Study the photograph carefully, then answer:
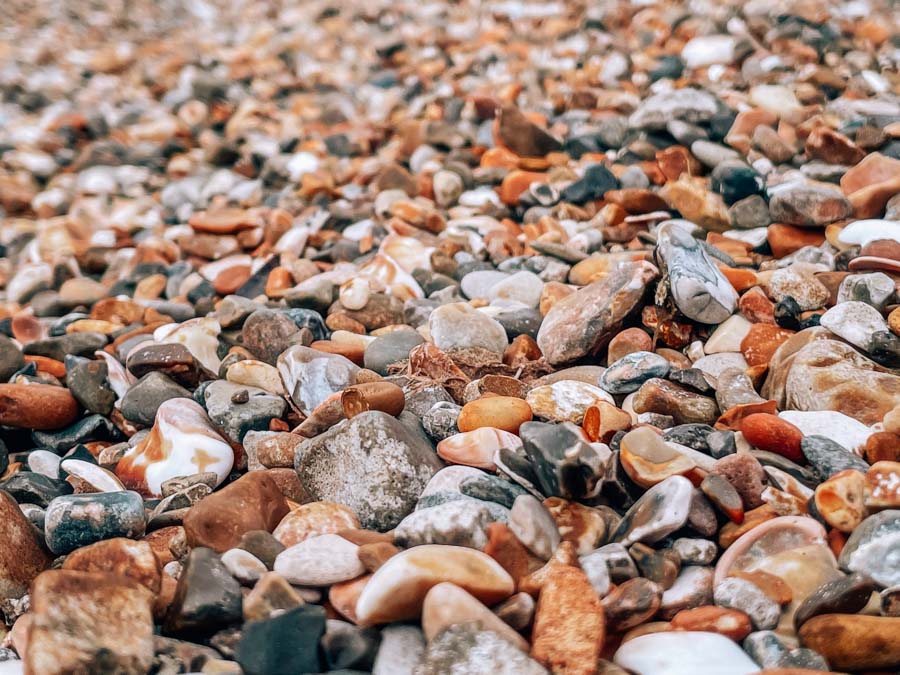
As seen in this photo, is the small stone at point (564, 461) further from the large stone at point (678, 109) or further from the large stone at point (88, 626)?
the large stone at point (678, 109)

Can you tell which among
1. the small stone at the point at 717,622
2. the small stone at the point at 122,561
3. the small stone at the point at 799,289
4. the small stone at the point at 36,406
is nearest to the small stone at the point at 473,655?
the small stone at the point at 717,622

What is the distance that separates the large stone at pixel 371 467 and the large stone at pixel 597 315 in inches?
30.7

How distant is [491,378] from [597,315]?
48 cm

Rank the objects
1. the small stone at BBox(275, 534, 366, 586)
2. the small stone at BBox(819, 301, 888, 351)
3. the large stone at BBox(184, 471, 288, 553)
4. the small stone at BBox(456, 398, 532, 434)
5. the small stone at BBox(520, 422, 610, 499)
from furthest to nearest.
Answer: the small stone at BBox(819, 301, 888, 351), the small stone at BBox(456, 398, 532, 434), the large stone at BBox(184, 471, 288, 553), the small stone at BBox(520, 422, 610, 499), the small stone at BBox(275, 534, 366, 586)

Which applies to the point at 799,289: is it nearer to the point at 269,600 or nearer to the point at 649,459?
the point at 649,459

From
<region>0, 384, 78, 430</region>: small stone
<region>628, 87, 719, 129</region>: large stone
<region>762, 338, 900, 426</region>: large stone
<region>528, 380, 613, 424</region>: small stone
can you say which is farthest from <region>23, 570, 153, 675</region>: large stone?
<region>628, 87, 719, 129</region>: large stone

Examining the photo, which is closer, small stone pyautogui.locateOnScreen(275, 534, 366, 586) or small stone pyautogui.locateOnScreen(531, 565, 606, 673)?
small stone pyautogui.locateOnScreen(531, 565, 606, 673)

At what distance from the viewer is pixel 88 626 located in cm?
170

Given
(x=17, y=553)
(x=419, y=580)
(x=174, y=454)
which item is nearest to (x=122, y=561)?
(x=17, y=553)

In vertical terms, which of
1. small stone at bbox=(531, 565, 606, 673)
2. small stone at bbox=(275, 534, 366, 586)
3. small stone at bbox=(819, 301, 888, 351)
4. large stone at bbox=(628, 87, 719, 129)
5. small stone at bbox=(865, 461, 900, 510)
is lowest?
small stone at bbox=(531, 565, 606, 673)

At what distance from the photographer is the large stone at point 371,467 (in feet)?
7.13

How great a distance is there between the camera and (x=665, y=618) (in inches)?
71.4

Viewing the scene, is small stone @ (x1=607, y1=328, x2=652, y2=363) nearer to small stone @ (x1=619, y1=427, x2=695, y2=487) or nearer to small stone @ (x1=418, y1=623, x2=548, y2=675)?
small stone @ (x1=619, y1=427, x2=695, y2=487)

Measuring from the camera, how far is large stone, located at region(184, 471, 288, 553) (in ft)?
6.69
